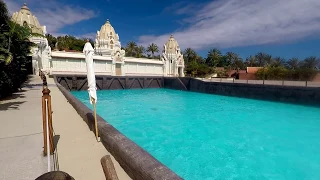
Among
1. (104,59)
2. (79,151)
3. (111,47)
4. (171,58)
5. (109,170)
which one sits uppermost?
(111,47)

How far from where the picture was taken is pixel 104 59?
121 ft

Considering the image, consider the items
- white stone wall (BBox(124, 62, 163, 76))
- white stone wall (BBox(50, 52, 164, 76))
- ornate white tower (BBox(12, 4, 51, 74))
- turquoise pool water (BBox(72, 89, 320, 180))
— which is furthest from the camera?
white stone wall (BBox(124, 62, 163, 76))

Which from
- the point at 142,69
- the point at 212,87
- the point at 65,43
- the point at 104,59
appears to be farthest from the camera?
the point at 65,43

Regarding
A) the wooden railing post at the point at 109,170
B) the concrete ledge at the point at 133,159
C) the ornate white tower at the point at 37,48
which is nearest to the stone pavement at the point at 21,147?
the wooden railing post at the point at 109,170

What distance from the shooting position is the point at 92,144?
4047 mm

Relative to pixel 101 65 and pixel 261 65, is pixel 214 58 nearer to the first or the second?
pixel 261 65

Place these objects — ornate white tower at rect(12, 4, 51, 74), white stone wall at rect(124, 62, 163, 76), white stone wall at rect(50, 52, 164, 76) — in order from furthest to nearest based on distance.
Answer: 1. white stone wall at rect(124, 62, 163, 76)
2. white stone wall at rect(50, 52, 164, 76)
3. ornate white tower at rect(12, 4, 51, 74)

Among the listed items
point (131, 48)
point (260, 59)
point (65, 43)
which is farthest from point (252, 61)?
point (65, 43)

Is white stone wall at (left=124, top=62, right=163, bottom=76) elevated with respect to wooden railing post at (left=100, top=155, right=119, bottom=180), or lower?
elevated

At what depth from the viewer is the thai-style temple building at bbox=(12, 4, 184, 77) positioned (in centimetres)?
2892

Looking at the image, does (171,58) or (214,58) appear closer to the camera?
(171,58)

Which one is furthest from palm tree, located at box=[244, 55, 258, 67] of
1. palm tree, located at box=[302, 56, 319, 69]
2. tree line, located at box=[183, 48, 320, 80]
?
palm tree, located at box=[302, 56, 319, 69]

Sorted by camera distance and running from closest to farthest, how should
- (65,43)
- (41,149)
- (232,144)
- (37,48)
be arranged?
(41,149) → (232,144) → (37,48) → (65,43)

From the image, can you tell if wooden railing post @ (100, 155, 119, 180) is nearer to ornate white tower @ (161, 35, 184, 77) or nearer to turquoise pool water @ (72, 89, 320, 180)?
turquoise pool water @ (72, 89, 320, 180)
